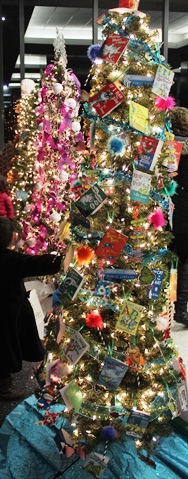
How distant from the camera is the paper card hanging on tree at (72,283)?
8.64ft

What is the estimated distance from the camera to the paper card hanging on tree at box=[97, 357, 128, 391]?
104 inches

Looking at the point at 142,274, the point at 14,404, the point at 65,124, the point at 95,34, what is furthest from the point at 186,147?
the point at 95,34

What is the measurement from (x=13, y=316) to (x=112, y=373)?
1.14 meters

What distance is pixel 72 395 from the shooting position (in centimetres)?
267

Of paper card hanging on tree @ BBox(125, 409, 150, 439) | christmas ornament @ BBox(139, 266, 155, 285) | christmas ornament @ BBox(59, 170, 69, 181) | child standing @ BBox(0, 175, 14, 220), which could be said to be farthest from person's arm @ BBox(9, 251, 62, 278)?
child standing @ BBox(0, 175, 14, 220)

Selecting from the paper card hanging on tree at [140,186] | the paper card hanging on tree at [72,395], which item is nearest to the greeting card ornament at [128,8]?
the paper card hanging on tree at [140,186]

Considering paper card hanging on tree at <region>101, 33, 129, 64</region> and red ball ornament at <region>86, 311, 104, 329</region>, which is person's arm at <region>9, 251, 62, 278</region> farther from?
paper card hanging on tree at <region>101, 33, 129, 64</region>

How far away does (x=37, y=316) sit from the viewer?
405 centimetres

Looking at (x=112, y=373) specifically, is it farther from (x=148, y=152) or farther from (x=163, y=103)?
(x=163, y=103)

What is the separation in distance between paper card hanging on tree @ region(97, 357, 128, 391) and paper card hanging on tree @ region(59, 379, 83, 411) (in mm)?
130

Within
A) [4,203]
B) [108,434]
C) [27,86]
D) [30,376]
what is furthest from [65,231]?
[27,86]

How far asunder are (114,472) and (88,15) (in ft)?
32.7

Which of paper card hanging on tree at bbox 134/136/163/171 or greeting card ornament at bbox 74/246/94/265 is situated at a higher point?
paper card hanging on tree at bbox 134/136/163/171

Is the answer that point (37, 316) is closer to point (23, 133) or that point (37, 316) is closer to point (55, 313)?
point (55, 313)
